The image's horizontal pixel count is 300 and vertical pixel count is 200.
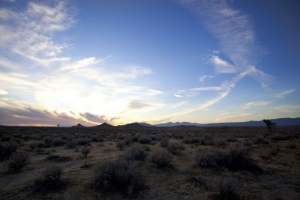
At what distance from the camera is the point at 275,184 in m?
8.80

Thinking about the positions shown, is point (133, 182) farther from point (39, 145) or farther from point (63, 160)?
point (39, 145)

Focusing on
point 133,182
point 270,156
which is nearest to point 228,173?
point 133,182

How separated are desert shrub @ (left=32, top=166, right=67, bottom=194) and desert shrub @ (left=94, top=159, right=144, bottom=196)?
169cm

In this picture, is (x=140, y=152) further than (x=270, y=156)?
No

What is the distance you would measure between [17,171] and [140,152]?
7.72 meters

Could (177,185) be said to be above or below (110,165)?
below

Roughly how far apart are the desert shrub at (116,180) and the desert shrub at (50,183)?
169 cm

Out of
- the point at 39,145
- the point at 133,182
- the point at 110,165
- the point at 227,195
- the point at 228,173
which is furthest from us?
the point at 39,145

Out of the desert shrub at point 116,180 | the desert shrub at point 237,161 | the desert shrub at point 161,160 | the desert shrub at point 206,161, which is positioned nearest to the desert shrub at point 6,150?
the desert shrub at point 116,180

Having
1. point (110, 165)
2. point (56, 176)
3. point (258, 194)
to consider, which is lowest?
point (258, 194)

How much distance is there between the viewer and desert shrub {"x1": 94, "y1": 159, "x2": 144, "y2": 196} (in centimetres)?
803

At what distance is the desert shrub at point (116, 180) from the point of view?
803cm

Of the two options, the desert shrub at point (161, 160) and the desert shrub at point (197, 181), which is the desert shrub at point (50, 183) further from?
the desert shrub at point (197, 181)

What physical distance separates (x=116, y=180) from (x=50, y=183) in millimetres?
3208
